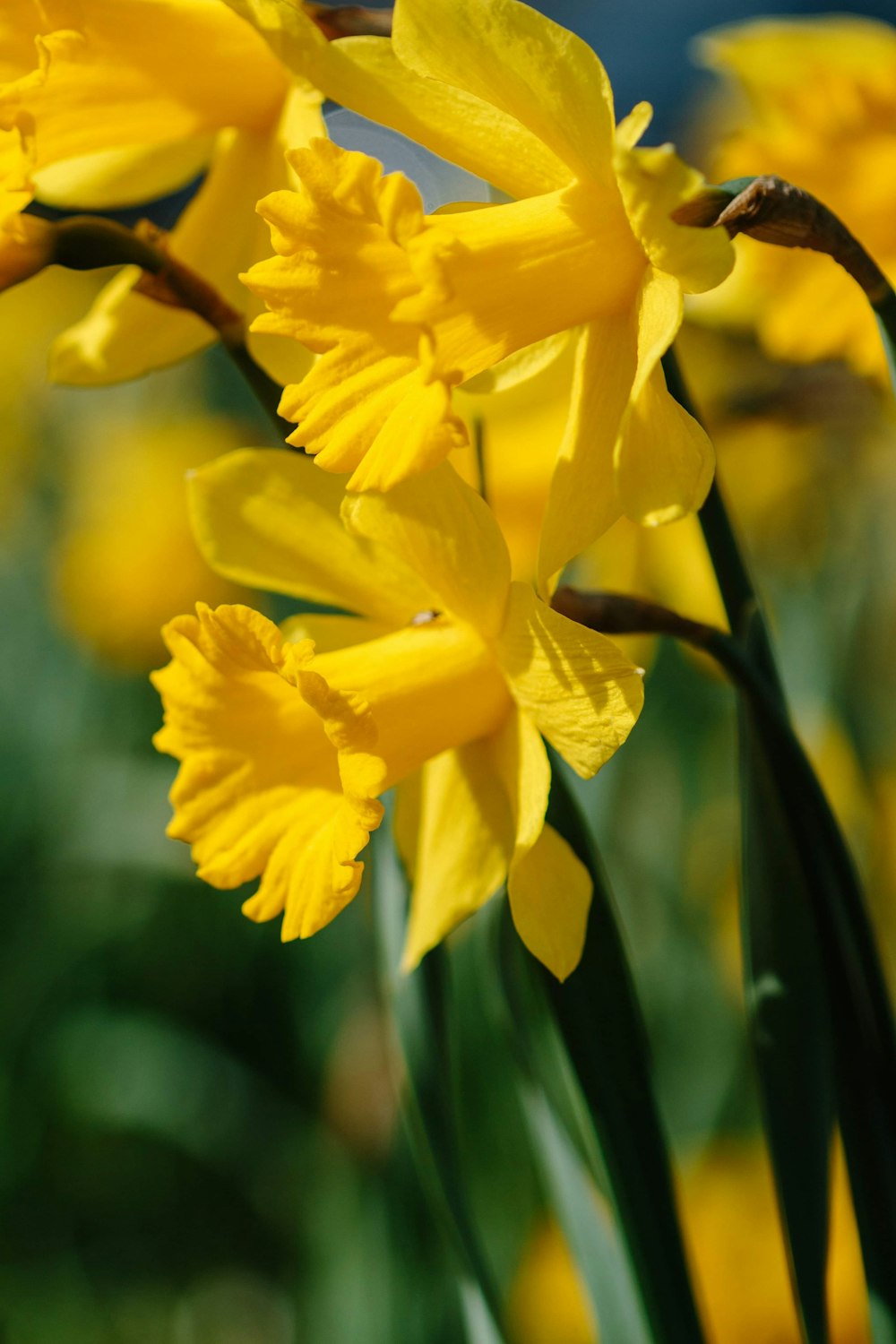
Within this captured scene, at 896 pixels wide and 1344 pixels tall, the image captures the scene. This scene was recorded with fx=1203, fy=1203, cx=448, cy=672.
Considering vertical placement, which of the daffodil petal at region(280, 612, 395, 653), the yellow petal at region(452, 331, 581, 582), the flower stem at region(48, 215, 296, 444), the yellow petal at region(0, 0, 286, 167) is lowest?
the yellow petal at region(452, 331, 581, 582)

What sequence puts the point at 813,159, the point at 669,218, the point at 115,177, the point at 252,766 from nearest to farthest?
the point at 669,218, the point at 252,766, the point at 115,177, the point at 813,159

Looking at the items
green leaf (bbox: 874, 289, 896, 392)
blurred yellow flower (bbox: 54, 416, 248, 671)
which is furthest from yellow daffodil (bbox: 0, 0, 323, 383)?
blurred yellow flower (bbox: 54, 416, 248, 671)

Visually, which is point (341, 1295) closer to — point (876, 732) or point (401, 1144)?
point (401, 1144)

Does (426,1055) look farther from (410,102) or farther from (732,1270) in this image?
(732,1270)

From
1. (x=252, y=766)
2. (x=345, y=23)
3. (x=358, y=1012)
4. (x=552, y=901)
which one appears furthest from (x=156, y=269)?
(x=358, y=1012)

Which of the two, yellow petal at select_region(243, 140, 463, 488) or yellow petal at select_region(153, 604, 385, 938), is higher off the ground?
yellow petal at select_region(243, 140, 463, 488)

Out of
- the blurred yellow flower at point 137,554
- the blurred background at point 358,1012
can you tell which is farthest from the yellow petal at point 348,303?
the blurred yellow flower at point 137,554

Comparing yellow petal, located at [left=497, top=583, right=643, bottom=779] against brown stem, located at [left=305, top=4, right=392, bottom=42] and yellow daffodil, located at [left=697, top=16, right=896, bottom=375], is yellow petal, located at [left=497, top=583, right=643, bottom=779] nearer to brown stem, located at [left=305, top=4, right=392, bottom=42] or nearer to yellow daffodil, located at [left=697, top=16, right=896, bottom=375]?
brown stem, located at [left=305, top=4, right=392, bottom=42]
